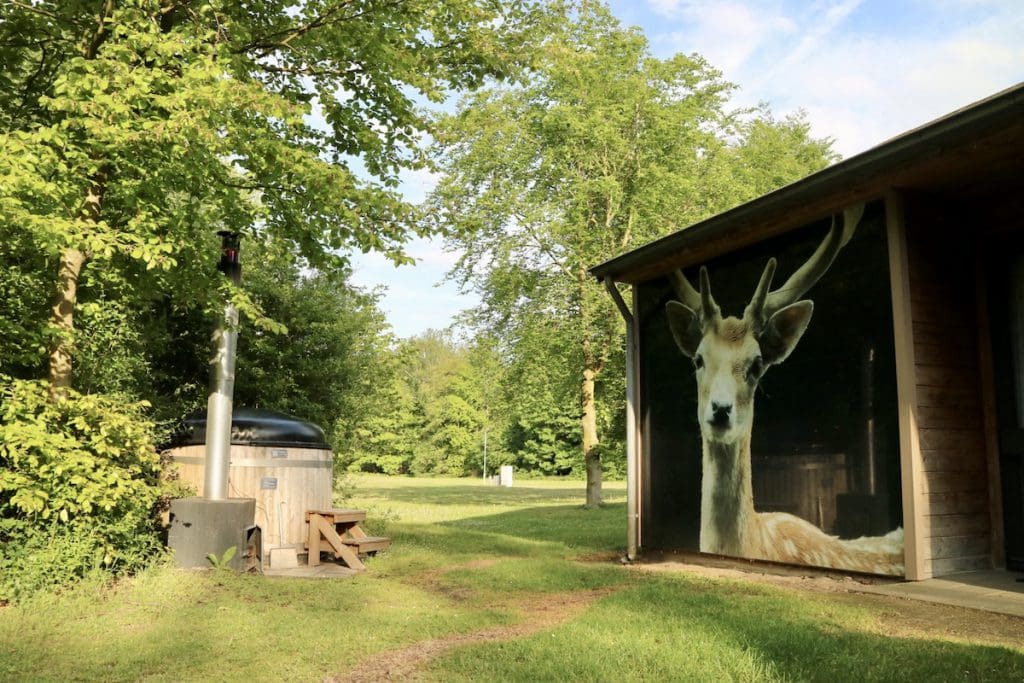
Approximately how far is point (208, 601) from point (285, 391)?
6.53 meters

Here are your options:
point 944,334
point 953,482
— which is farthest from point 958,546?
point 944,334

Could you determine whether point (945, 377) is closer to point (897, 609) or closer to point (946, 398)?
point (946, 398)

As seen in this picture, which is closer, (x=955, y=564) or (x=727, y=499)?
(x=955, y=564)

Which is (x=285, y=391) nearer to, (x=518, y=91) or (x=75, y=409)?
(x=75, y=409)

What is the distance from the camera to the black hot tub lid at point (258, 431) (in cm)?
865

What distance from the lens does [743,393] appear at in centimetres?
786

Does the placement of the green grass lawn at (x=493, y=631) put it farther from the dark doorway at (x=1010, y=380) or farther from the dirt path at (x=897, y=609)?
the dark doorway at (x=1010, y=380)

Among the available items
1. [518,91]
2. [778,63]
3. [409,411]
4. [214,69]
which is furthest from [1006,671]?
[409,411]

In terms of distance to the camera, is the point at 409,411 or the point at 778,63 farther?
the point at 409,411

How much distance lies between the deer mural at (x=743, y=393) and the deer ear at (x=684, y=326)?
1 centimetres

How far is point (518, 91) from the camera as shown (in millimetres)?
22438

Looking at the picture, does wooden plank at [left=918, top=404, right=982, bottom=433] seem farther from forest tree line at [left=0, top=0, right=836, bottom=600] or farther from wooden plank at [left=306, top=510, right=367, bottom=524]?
wooden plank at [left=306, top=510, right=367, bottom=524]

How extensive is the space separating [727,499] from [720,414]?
0.91 metres

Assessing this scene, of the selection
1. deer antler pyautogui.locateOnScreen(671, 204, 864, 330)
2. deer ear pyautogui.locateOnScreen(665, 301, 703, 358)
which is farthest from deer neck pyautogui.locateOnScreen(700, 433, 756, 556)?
deer antler pyautogui.locateOnScreen(671, 204, 864, 330)
